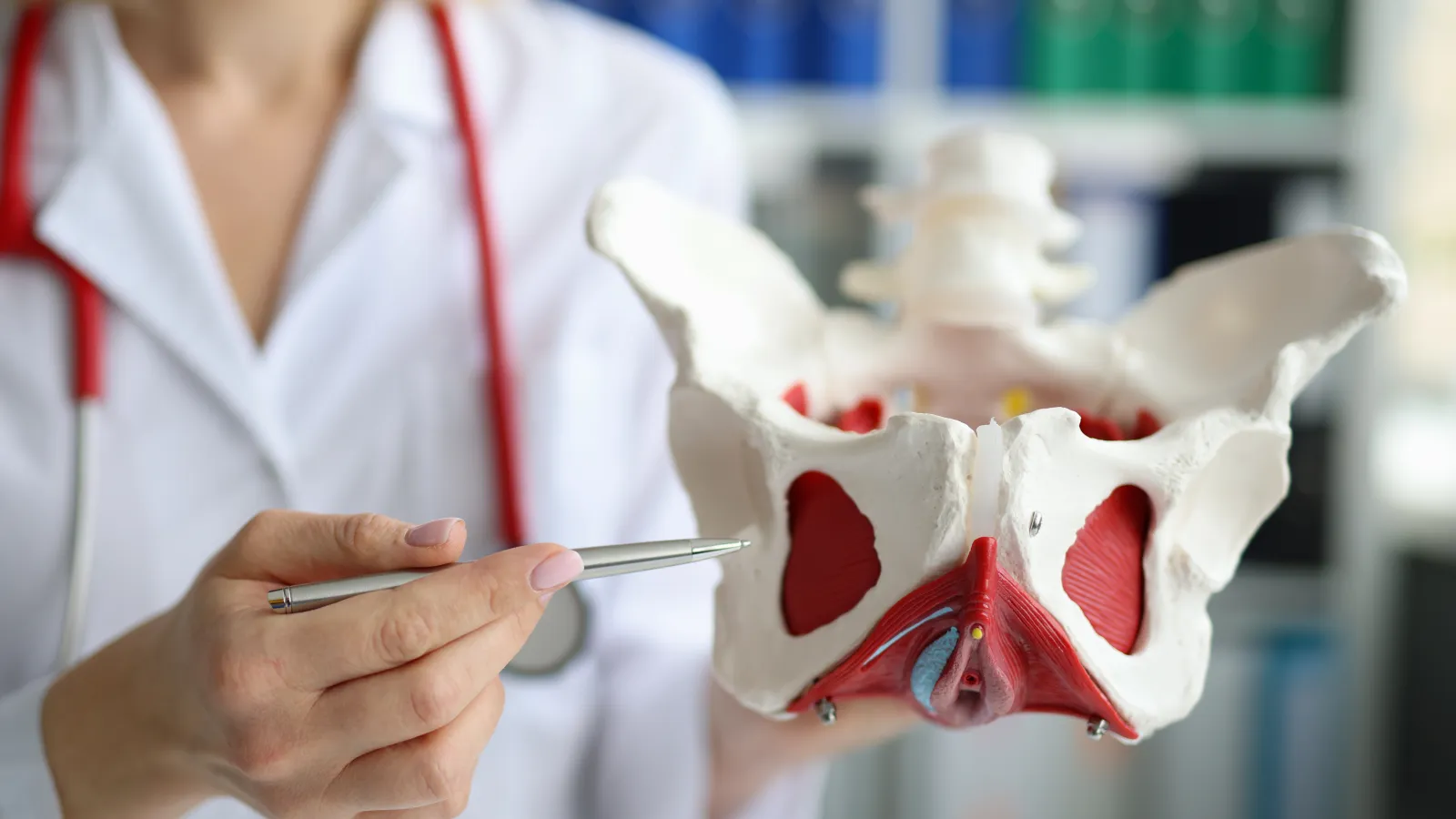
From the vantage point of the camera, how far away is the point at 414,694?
17.2 inches

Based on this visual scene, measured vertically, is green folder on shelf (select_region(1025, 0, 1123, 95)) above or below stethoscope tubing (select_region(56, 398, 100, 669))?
above

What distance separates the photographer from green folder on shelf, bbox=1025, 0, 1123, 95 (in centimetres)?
159

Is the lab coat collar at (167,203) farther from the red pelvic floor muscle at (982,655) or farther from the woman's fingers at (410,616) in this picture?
the red pelvic floor muscle at (982,655)

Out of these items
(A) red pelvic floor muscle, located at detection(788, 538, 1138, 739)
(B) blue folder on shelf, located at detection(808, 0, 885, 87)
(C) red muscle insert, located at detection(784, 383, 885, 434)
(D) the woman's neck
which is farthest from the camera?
(B) blue folder on shelf, located at detection(808, 0, 885, 87)

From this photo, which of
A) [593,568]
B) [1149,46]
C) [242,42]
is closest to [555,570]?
[593,568]

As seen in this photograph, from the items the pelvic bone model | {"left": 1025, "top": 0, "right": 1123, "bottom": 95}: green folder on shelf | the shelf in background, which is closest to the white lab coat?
the pelvic bone model

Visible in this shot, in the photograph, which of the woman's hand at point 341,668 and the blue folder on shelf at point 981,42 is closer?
the woman's hand at point 341,668

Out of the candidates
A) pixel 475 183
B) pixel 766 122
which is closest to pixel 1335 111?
pixel 766 122

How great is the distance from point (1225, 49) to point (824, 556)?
139cm

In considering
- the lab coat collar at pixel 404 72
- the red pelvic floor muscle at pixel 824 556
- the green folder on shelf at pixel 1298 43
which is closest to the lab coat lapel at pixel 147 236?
the lab coat collar at pixel 404 72

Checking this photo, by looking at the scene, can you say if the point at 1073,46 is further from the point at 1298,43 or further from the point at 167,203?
the point at 167,203

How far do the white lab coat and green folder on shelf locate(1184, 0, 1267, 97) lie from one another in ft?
3.32

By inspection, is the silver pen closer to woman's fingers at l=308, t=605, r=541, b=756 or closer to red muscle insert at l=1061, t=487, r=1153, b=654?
woman's fingers at l=308, t=605, r=541, b=756

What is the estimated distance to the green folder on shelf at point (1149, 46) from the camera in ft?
Answer: 5.25
